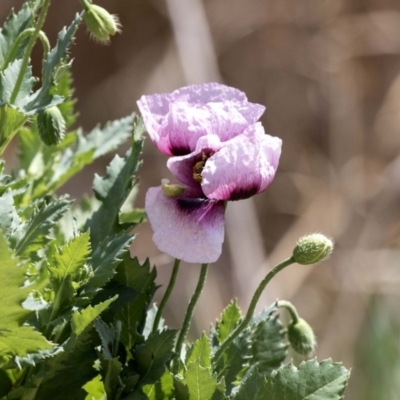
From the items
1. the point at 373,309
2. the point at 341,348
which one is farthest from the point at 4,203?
the point at 341,348

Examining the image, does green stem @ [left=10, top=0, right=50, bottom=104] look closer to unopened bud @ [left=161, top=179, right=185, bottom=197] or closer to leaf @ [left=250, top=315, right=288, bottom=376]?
unopened bud @ [left=161, top=179, right=185, bottom=197]

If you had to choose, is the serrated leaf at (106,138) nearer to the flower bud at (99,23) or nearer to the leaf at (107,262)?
the flower bud at (99,23)

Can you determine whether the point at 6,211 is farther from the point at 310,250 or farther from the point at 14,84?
the point at 310,250

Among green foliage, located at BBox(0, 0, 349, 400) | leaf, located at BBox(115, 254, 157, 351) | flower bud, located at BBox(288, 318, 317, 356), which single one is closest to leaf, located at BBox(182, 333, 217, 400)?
green foliage, located at BBox(0, 0, 349, 400)

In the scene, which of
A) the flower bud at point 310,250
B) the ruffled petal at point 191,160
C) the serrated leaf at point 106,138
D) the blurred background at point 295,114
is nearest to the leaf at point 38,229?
the ruffled petal at point 191,160

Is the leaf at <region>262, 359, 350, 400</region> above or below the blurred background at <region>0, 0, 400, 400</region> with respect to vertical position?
above

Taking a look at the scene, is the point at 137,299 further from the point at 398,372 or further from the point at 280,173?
the point at 280,173

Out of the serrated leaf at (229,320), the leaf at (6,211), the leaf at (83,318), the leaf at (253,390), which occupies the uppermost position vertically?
the leaf at (6,211)
